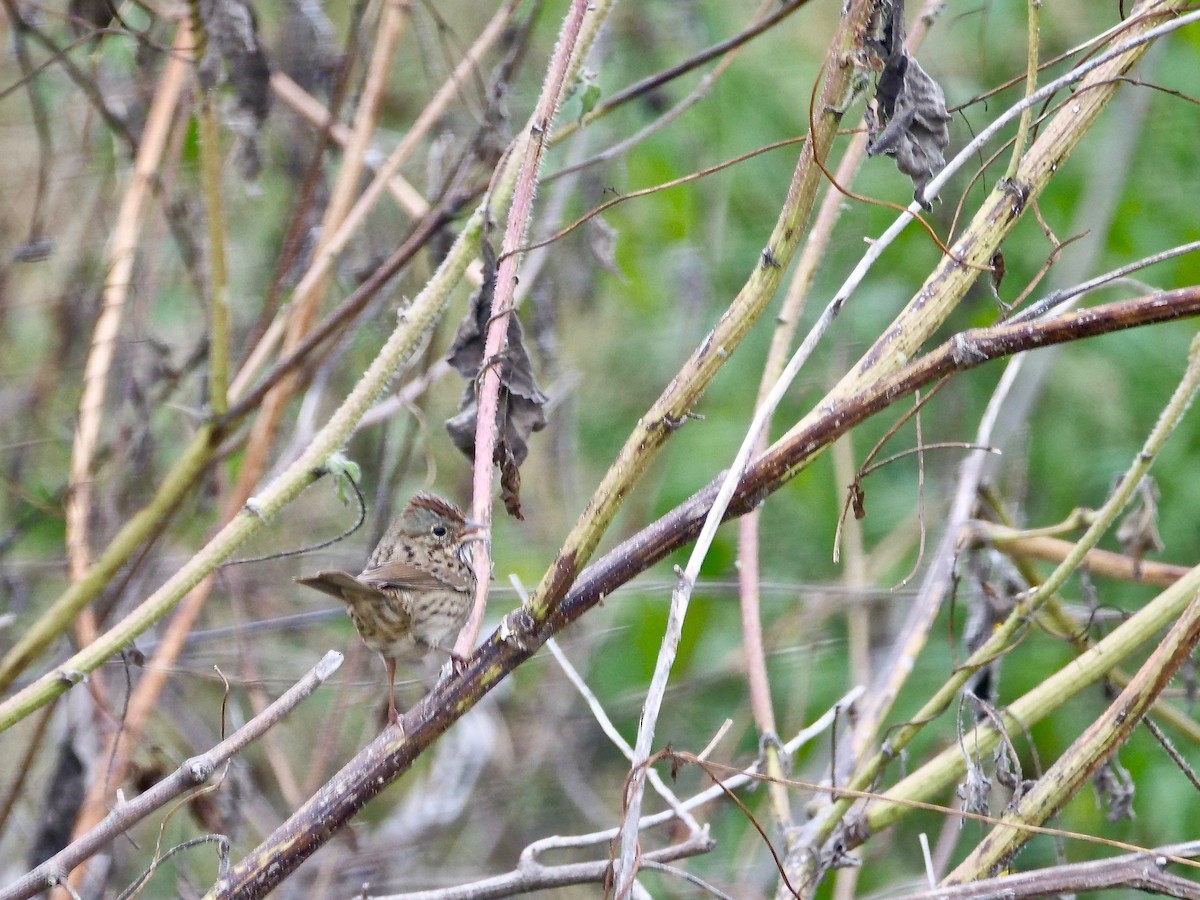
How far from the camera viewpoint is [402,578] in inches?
96.6

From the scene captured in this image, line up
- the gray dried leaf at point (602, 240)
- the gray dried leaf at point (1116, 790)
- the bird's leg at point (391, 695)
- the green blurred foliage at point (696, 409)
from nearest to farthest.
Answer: the bird's leg at point (391, 695)
the gray dried leaf at point (1116, 790)
the gray dried leaf at point (602, 240)
the green blurred foliage at point (696, 409)

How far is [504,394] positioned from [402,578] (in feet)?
2.44

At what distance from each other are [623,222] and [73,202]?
200 cm

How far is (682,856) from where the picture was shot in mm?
1871

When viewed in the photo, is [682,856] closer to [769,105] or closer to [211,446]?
[211,446]

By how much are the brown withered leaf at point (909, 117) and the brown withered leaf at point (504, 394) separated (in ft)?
1.90

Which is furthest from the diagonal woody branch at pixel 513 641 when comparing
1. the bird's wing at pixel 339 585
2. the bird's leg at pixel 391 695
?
the bird's wing at pixel 339 585

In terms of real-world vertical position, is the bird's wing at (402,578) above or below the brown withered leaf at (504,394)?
below

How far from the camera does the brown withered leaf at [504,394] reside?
1.80m

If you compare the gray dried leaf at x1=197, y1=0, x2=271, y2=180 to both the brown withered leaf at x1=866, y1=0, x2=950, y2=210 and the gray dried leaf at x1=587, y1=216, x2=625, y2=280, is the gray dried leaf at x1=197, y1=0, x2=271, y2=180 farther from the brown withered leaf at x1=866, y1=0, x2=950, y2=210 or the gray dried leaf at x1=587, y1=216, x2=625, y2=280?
the brown withered leaf at x1=866, y1=0, x2=950, y2=210

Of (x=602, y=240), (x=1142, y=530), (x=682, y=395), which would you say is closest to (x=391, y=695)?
(x=682, y=395)

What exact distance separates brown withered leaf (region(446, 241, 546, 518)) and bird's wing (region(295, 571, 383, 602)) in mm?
341

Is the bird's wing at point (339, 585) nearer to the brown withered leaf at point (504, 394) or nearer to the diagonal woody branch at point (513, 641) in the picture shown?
the brown withered leaf at point (504, 394)

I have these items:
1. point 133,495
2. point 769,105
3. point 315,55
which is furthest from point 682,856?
point 769,105
